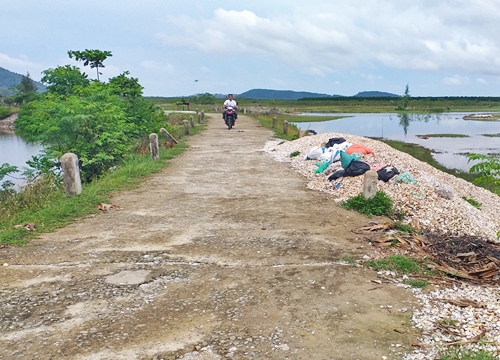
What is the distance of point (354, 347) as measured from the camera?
144 inches

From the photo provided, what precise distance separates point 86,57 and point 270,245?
1587 centimetres

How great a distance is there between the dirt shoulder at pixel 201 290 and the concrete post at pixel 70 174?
137cm

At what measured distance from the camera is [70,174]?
859cm

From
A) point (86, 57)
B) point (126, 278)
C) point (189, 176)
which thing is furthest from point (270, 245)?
point (86, 57)

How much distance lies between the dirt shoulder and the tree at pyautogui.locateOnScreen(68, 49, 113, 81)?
1263cm

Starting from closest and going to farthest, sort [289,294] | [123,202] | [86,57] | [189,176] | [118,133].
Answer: [289,294] → [123,202] → [189,176] → [118,133] → [86,57]

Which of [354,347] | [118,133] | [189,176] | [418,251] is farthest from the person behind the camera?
[118,133]

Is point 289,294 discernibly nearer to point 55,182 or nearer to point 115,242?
point 115,242

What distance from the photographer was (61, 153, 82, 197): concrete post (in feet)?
28.1

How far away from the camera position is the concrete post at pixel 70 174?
28.1 ft

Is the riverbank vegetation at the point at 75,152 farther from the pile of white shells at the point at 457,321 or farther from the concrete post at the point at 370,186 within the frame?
the pile of white shells at the point at 457,321

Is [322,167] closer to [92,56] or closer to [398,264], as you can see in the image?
[398,264]

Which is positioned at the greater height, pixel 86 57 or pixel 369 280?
pixel 86 57

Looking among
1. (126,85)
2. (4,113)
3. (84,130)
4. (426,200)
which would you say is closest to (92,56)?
(126,85)
